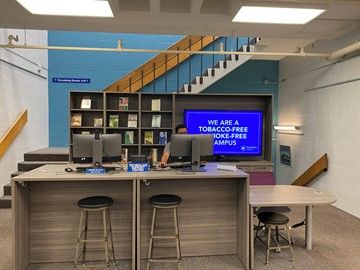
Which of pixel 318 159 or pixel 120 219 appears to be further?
pixel 318 159

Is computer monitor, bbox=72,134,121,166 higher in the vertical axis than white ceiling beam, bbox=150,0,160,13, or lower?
lower

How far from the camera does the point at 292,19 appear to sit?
12.3 feet

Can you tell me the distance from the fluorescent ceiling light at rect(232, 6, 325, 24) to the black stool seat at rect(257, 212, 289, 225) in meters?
2.33

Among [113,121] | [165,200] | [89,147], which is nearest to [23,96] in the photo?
[113,121]

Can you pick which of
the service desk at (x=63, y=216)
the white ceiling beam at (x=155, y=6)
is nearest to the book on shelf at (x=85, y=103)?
the white ceiling beam at (x=155, y=6)

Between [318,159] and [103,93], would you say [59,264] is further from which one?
[318,159]

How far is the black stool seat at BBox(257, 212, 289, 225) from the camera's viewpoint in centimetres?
315

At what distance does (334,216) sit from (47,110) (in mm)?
6681

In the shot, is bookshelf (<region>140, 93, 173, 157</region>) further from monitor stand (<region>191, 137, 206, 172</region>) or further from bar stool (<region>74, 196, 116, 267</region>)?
bar stool (<region>74, 196, 116, 267</region>)

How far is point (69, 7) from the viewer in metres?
3.37

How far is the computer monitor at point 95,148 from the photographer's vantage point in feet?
10.6

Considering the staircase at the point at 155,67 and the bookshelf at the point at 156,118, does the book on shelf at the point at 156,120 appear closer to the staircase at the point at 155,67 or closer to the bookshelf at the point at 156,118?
the bookshelf at the point at 156,118

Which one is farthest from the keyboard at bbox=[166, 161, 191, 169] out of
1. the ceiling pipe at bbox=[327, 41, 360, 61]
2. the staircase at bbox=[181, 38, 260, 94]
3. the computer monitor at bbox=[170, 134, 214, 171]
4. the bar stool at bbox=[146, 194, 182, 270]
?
the staircase at bbox=[181, 38, 260, 94]

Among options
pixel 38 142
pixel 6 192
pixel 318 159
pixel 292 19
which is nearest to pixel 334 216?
pixel 318 159
